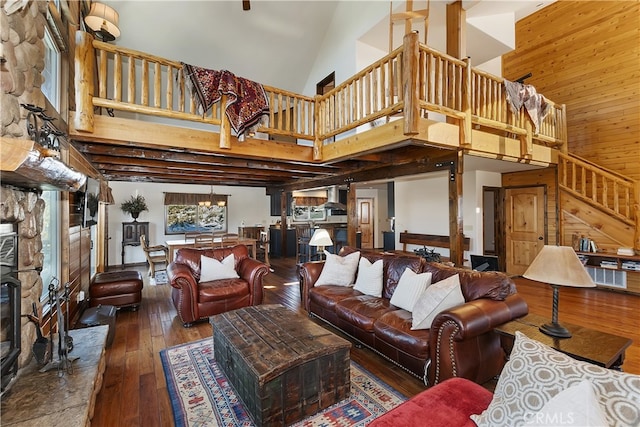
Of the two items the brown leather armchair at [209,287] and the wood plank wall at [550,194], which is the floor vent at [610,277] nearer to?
the wood plank wall at [550,194]

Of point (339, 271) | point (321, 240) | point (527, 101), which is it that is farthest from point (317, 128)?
point (527, 101)

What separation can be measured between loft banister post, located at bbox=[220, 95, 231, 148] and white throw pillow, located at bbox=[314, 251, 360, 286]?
2074 mm

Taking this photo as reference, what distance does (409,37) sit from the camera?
2992mm

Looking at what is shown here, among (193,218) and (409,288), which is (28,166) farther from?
(193,218)

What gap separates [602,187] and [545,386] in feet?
21.7

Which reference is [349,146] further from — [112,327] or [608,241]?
[608,241]

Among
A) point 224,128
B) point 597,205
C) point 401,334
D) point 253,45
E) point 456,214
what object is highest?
point 253,45

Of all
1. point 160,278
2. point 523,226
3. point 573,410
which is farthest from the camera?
point 523,226

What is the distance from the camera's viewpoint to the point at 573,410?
3.03 feet

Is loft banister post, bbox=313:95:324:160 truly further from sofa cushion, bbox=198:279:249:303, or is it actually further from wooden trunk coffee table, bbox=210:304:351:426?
wooden trunk coffee table, bbox=210:304:351:426

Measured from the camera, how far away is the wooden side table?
171cm

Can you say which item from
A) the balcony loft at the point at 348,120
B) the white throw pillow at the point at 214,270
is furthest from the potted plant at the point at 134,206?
the white throw pillow at the point at 214,270

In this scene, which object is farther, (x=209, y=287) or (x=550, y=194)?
(x=550, y=194)

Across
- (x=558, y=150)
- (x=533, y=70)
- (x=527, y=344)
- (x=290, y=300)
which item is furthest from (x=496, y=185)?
(x=527, y=344)
